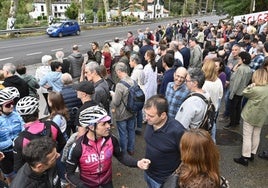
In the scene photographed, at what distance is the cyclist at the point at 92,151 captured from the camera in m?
2.93

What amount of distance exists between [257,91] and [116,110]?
8.11 ft

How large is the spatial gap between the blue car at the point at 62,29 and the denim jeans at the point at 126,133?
25.6 metres

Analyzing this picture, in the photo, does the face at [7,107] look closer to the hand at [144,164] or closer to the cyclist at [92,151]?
the cyclist at [92,151]

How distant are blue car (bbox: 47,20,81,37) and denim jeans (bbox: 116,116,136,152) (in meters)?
25.6

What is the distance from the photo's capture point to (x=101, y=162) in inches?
119

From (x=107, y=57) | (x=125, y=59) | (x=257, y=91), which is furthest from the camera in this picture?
(x=107, y=57)

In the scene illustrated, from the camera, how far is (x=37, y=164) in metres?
2.44

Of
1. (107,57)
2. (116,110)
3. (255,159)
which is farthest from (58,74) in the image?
(255,159)

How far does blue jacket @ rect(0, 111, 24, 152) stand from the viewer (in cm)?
377

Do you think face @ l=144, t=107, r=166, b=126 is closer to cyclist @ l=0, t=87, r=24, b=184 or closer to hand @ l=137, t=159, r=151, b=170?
hand @ l=137, t=159, r=151, b=170

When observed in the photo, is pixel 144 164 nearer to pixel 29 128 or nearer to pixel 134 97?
pixel 29 128

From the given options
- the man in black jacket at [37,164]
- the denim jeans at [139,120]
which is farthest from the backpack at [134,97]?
the man in black jacket at [37,164]

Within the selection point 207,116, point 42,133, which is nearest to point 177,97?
point 207,116

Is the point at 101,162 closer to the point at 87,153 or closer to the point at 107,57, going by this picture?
the point at 87,153
